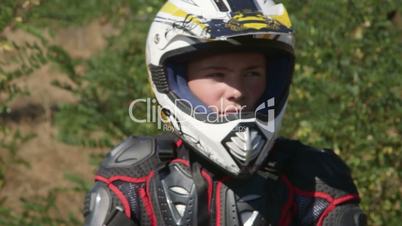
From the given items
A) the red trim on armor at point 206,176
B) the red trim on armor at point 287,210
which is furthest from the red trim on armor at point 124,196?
the red trim on armor at point 287,210

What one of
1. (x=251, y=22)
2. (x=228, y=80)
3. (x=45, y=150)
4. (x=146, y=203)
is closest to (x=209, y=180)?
(x=146, y=203)

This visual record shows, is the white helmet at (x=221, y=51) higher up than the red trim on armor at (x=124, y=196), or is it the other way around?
the white helmet at (x=221, y=51)

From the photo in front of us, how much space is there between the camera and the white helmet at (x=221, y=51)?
388 cm

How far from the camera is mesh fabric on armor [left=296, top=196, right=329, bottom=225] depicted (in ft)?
13.1

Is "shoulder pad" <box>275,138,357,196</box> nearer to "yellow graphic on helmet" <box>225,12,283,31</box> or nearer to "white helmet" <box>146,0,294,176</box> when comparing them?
"white helmet" <box>146,0,294,176</box>

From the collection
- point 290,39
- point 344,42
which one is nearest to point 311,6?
point 344,42

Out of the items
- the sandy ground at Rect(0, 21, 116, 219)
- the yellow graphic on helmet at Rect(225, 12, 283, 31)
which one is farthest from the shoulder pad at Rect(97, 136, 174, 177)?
the sandy ground at Rect(0, 21, 116, 219)

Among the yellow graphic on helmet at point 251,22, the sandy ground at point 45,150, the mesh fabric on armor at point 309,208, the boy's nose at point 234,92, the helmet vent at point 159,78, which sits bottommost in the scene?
the sandy ground at point 45,150

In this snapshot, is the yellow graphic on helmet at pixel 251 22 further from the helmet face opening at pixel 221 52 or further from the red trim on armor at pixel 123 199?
the red trim on armor at pixel 123 199

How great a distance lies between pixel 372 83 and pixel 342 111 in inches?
9.5

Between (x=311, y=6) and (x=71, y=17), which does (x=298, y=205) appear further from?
(x=71, y=17)

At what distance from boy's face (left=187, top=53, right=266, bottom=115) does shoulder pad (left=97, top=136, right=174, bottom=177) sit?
0.26 m

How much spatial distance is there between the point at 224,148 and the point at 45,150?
28.2ft

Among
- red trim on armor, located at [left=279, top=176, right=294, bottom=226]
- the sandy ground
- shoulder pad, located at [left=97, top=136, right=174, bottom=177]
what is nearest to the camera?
red trim on armor, located at [left=279, top=176, right=294, bottom=226]
